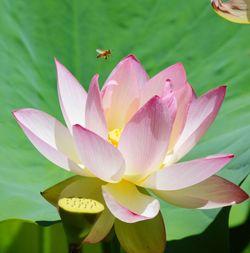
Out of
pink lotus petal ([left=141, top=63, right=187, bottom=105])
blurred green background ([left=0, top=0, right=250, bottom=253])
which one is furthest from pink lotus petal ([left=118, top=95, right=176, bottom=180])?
blurred green background ([left=0, top=0, right=250, bottom=253])

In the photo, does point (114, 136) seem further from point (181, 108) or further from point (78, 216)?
point (78, 216)

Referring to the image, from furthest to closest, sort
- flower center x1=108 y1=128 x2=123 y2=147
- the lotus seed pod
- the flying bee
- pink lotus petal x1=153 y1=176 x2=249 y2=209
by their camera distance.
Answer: the flying bee < flower center x1=108 y1=128 x2=123 y2=147 < pink lotus petal x1=153 y1=176 x2=249 y2=209 < the lotus seed pod

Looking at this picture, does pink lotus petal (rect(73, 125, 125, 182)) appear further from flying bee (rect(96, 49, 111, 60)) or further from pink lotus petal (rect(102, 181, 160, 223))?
flying bee (rect(96, 49, 111, 60))

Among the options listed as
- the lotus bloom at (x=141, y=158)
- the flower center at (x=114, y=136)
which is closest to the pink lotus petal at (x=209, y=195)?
the lotus bloom at (x=141, y=158)

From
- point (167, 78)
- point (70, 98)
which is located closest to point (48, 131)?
point (70, 98)

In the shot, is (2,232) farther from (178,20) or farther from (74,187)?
(178,20)

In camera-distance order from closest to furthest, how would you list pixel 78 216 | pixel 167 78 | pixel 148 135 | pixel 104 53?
pixel 78 216
pixel 148 135
pixel 167 78
pixel 104 53
